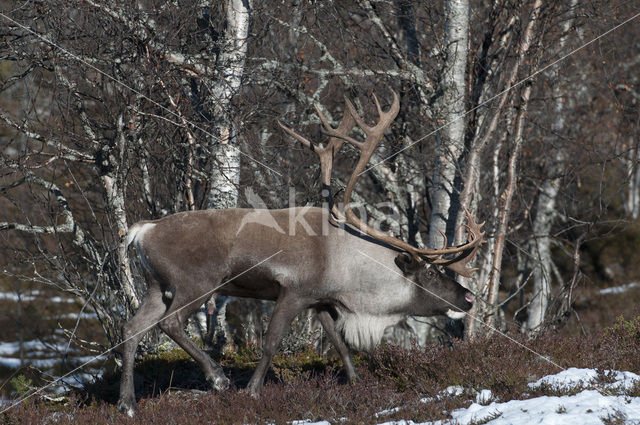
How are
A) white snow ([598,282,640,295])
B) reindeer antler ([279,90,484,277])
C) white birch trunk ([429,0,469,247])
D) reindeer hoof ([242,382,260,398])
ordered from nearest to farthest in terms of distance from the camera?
reindeer hoof ([242,382,260,398]) < reindeer antler ([279,90,484,277]) < white birch trunk ([429,0,469,247]) < white snow ([598,282,640,295])

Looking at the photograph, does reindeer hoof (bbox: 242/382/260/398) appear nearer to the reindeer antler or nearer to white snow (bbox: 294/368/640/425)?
white snow (bbox: 294/368/640/425)

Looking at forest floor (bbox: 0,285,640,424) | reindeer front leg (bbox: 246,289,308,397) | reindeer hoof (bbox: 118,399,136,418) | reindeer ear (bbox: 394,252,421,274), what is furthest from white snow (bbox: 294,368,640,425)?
reindeer hoof (bbox: 118,399,136,418)

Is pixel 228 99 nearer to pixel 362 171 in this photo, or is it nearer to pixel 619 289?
pixel 362 171

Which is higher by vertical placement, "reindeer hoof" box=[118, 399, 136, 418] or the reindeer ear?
the reindeer ear

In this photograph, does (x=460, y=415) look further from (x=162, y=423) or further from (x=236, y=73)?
(x=236, y=73)

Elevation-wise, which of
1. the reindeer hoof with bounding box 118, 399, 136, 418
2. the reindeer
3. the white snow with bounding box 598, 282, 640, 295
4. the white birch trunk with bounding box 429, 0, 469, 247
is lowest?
the white snow with bounding box 598, 282, 640, 295

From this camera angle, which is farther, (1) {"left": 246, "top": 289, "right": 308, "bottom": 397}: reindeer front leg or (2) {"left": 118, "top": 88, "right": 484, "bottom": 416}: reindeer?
(1) {"left": 246, "top": 289, "right": 308, "bottom": 397}: reindeer front leg

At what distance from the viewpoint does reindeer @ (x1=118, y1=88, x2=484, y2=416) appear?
6.20 meters

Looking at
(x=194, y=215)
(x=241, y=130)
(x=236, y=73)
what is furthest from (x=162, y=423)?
(x=236, y=73)

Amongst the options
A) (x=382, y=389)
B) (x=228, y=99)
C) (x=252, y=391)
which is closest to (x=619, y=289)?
(x=228, y=99)

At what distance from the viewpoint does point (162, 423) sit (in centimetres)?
557

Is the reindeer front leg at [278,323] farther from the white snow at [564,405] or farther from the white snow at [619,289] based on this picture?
the white snow at [619,289]

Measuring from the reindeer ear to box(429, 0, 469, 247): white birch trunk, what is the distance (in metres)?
1.82

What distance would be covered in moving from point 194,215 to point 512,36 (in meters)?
5.26
